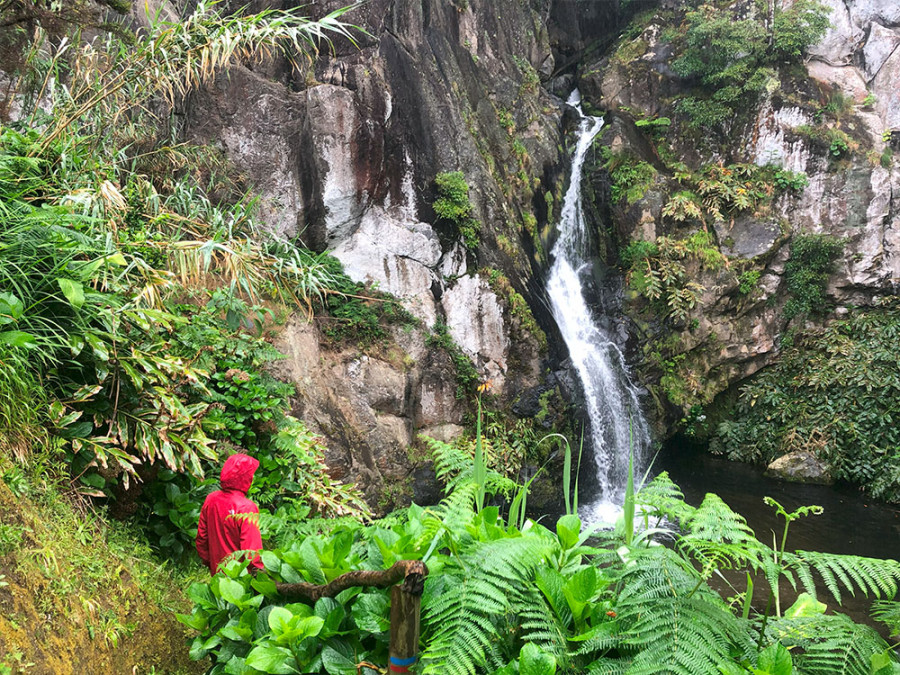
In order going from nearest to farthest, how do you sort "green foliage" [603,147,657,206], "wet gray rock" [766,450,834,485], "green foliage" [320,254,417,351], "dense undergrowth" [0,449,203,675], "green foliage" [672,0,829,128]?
1. "dense undergrowth" [0,449,203,675]
2. "green foliage" [320,254,417,351]
3. "wet gray rock" [766,450,834,485]
4. "green foliage" [603,147,657,206]
5. "green foliage" [672,0,829,128]

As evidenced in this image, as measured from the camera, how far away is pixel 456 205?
9344mm

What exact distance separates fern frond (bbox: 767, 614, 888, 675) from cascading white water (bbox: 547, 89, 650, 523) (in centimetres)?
789

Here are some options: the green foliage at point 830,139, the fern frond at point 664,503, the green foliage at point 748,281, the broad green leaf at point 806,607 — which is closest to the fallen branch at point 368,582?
the fern frond at point 664,503

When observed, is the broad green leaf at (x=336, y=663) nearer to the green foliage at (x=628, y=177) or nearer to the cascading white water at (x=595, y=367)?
the cascading white water at (x=595, y=367)

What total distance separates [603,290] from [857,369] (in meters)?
5.27

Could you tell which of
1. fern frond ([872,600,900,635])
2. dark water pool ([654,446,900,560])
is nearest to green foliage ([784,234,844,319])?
dark water pool ([654,446,900,560])

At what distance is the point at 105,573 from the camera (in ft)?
7.63

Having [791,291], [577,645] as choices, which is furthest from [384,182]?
[791,291]

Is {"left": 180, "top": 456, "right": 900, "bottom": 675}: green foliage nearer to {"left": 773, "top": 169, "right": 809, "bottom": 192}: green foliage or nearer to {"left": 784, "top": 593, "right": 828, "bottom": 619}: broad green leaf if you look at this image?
{"left": 784, "top": 593, "right": 828, "bottom": 619}: broad green leaf

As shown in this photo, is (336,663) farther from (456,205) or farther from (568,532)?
(456,205)

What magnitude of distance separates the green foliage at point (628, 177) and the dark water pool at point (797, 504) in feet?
19.2

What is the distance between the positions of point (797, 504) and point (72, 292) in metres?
11.3

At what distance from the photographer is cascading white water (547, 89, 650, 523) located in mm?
9969

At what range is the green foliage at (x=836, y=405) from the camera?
10.3 meters
